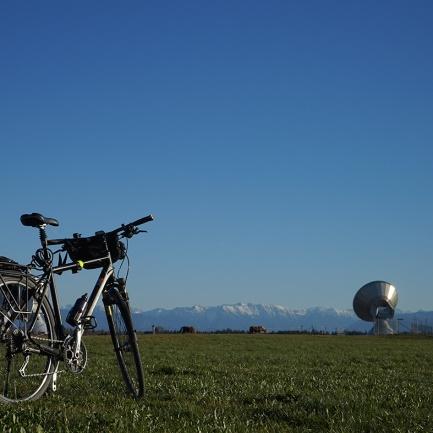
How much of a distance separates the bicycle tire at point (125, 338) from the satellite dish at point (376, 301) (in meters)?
130

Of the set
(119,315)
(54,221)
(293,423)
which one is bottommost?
(293,423)

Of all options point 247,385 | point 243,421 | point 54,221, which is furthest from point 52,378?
point 247,385

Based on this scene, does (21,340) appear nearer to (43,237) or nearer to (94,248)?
(43,237)

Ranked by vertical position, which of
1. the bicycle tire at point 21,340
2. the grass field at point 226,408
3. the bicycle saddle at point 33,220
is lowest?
the grass field at point 226,408

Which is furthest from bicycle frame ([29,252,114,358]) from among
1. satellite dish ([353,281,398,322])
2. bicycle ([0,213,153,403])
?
satellite dish ([353,281,398,322])

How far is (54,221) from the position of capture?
970 cm

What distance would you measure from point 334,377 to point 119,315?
7533 millimetres

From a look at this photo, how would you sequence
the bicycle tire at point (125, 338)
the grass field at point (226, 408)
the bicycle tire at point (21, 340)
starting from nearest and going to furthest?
the grass field at point (226, 408) < the bicycle tire at point (21, 340) < the bicycle tire at point (125, 338)

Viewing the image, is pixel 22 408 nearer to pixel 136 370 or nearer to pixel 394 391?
pixel 136 370

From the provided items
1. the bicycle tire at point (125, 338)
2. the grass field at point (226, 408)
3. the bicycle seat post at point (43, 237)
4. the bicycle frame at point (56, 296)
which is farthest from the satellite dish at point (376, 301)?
the bicycle seat post at point (43, 237)

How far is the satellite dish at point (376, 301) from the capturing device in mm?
136125

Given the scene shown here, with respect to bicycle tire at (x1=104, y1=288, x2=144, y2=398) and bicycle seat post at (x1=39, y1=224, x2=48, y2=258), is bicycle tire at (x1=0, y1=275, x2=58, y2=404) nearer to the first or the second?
bicycle seat post at (x1=39, y1=224, x2=48, y2=258)

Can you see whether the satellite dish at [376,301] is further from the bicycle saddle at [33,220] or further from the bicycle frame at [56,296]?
the bicycle saddle at [33,220]

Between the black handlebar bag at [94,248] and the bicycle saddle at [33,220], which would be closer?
the bicycle saddle at [33,220]
